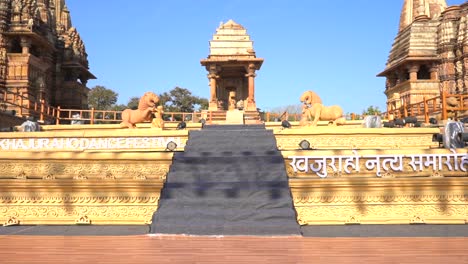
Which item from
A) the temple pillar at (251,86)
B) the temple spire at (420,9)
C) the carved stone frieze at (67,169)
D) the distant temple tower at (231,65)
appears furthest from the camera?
the temple spire at (420,9)

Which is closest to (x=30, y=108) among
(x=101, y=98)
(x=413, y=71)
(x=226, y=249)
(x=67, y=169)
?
(x=67, y=169)

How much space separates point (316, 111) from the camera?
9922 millimetres

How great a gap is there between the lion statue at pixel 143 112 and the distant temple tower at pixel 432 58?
821 inches

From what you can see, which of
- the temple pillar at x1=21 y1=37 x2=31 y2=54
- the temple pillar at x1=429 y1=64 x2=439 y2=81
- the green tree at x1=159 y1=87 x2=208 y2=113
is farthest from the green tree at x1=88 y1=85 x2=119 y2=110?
the temple pillar at x1=429 y1=64 x2=439 y2=81

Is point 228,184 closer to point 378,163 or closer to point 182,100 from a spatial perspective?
point 378,163

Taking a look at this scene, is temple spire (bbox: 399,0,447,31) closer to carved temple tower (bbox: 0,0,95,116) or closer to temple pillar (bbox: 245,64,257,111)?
temple pillar (bbox: 245,64,257,111)

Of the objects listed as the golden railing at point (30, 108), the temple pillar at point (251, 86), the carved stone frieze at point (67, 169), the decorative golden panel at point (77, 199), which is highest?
the temple pillar at point (251, 86)

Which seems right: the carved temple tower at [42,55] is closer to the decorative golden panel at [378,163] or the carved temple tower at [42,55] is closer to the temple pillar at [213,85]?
the temple pillar at [213,85]

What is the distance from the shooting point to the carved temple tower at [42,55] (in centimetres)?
2394

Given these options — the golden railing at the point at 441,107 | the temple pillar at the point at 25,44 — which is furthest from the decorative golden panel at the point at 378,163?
the temple pillar at the point at 25,44

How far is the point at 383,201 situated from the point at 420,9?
32124 millimetres

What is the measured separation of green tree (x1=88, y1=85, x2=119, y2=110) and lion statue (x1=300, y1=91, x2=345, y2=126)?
177ft

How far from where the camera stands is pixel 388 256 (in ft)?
12.0

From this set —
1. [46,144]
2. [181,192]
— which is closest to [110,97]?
[46,144]
